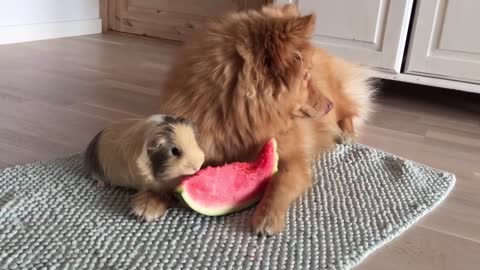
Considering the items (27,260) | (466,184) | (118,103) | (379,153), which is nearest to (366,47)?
(379,153)

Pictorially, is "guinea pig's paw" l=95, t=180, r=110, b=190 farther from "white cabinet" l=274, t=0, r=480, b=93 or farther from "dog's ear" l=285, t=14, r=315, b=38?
"white cabinet" l=274, t=0, r=480, b=93

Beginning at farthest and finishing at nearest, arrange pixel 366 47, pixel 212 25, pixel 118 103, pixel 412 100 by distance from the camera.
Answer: pixel 412 100
pixel 366 47
pixel 118 103
pixel 212 25

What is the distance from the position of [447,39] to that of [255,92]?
139cm

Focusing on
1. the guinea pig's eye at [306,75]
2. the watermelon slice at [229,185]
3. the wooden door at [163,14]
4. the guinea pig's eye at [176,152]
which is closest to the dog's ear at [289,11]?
the guinea pig's eye at [306,75]

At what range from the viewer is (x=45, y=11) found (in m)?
3.49

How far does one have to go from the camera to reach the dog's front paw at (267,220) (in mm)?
1134

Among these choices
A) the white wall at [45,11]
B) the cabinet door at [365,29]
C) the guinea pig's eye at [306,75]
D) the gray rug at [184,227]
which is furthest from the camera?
the white wall at [45,11]

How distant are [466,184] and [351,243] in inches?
25.7

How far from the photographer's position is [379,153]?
1.70m

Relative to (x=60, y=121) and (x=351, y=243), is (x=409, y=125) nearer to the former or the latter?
(x=351, y=243)

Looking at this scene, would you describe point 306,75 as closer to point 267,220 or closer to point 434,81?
point 267,220

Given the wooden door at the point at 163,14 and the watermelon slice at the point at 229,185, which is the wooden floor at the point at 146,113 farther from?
the wooden door at the point at 163,14

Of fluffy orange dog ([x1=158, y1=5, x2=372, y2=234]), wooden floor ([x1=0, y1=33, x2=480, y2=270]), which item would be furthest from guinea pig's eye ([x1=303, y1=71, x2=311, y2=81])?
wooden floor ([x1=0, y1=33, x2=480, y2=270])

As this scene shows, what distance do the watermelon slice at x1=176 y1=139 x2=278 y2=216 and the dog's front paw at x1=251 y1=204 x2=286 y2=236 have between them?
0.07m
